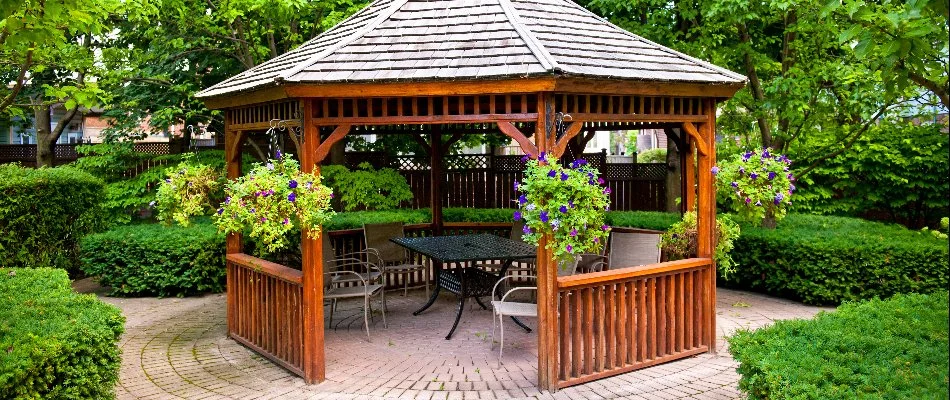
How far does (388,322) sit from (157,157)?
6.55m

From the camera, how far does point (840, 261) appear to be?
331 inches

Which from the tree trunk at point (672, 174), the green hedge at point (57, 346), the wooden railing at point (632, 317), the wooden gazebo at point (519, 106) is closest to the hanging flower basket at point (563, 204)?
the wooden gazebo at point (519, 106)

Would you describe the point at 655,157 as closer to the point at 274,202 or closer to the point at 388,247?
the point at 388,247

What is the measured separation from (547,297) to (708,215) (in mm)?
2020

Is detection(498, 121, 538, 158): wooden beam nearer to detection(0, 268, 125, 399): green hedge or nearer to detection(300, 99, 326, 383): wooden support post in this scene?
A: detection(300, 99, 326, 383): wooden support post

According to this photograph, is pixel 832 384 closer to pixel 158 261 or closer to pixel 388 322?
pixel 388 322

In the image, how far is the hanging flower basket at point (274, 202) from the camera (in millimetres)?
5371

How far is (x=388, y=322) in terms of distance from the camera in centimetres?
806

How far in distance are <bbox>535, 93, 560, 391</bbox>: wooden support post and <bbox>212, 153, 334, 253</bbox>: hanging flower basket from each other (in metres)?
1.72

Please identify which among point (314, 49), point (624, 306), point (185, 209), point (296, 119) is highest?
point (314, 49)

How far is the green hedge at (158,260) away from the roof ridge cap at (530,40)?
5091 mm

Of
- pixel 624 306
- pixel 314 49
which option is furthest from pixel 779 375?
pixel 314 49

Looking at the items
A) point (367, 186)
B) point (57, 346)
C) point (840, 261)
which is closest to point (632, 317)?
point (840, 261)

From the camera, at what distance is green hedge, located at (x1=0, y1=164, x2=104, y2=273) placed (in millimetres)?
9320
